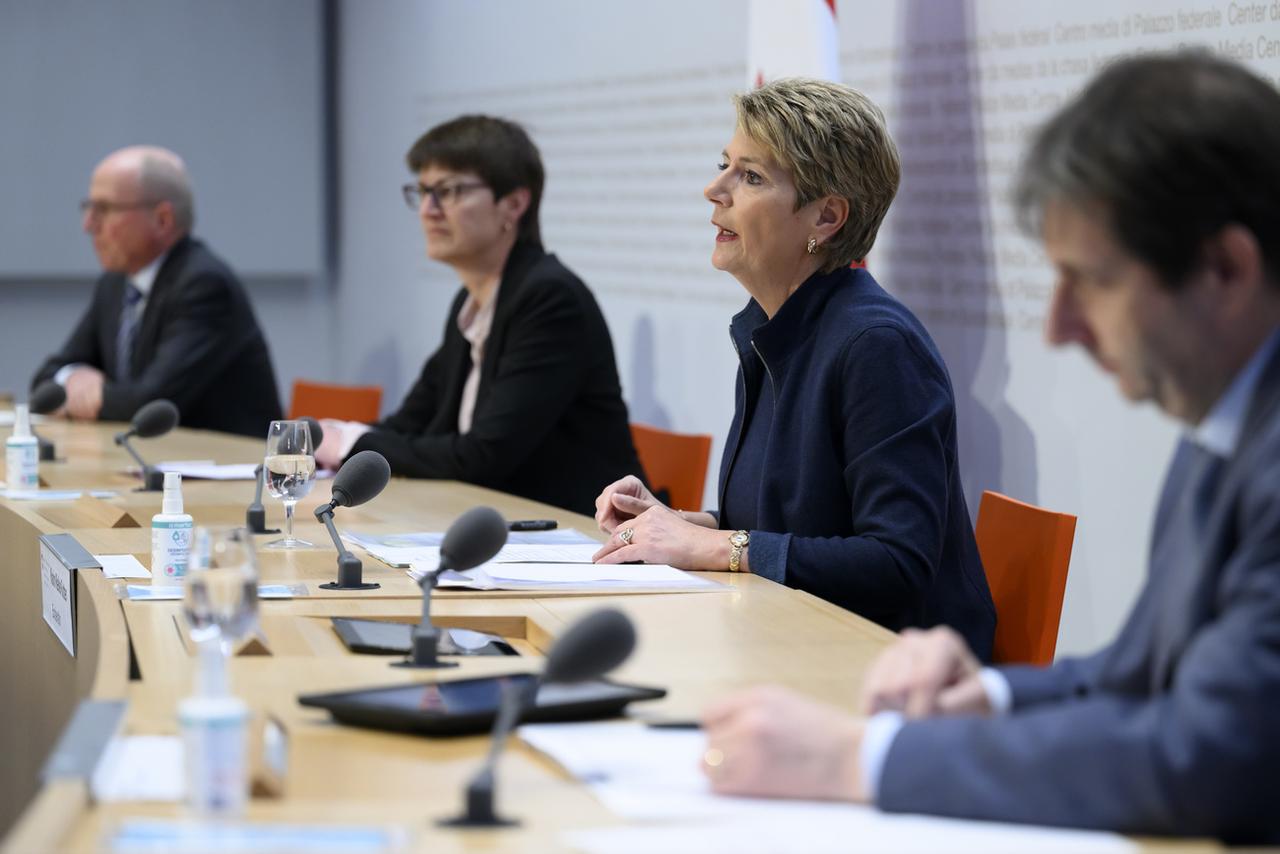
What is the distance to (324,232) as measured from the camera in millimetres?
7680

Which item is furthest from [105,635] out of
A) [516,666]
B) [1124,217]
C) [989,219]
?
Answer: [989,219]

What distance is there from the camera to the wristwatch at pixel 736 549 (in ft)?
7.65

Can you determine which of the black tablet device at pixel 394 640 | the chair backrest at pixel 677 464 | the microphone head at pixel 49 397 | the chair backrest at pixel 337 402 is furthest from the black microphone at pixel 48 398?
the black tablet device at pixel 394 640

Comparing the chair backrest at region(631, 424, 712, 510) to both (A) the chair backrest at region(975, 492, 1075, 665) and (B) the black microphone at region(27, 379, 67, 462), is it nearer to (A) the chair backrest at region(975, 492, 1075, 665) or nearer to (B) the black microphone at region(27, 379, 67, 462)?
(A) the chair backrest at region(975, 492, 1075, 665)

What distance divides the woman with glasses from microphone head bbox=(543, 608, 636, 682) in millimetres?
2254

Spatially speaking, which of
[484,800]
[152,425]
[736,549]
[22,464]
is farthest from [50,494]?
[484,800]

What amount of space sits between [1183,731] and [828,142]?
1506 millimetres

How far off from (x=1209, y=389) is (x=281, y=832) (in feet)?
2.50

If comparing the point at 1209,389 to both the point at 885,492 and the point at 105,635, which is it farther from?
the point at 105,635

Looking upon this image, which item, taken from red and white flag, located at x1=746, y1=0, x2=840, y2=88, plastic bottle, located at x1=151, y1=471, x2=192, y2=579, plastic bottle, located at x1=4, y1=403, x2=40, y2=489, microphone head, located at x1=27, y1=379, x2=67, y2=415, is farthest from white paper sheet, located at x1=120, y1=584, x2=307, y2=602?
microphone head, located at x1=27, y1=379, x2=67, y2=415

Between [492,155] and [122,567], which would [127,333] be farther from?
[122,567]

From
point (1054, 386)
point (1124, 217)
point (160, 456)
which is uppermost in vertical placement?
point (1124, 217)

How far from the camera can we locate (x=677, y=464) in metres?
3.57

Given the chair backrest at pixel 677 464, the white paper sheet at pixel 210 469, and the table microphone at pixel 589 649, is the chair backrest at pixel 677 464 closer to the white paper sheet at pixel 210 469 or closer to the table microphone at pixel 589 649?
the white paper sheet at pixel 210 469
